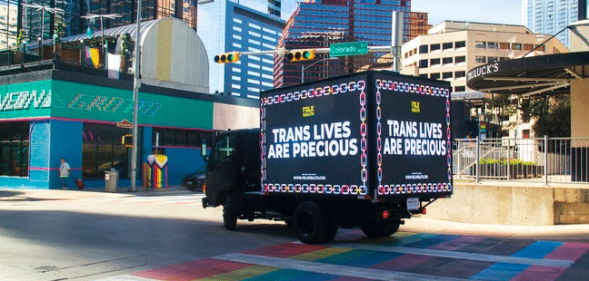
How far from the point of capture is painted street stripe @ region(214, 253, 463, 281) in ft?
28.0

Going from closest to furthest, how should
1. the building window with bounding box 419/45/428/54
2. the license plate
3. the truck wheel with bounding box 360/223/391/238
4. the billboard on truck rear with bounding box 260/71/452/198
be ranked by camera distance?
the billboard on truck rear with bounding box 260/71/452/198, the license plate, the truck wheel with bounding box 360/223/391/238, the building window with bounding box 419/45/428/54

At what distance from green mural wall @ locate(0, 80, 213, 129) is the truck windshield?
55.9 feet

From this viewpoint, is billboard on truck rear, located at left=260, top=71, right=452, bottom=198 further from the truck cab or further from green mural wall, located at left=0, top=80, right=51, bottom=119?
green mural wall, located at left=0, top=80, right=51, bottom=119

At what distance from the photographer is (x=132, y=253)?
1061 cm

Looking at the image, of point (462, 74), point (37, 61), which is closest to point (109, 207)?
point (37, 61)

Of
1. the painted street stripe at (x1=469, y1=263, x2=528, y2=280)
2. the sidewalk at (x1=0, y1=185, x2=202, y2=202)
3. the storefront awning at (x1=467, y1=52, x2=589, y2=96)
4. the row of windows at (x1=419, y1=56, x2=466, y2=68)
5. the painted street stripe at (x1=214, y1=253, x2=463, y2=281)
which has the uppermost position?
the row of windows at (x1=419, y1=56, x2=466, y2=68)

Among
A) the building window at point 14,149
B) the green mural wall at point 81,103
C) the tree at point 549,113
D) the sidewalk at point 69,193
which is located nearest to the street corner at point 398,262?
the sidewalk at point 69,193

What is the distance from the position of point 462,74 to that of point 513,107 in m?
66.8

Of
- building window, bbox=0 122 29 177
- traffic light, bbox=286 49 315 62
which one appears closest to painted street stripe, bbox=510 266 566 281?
traffic light, bbox=286 49 315 62

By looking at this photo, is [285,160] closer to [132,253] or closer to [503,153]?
[132,253]

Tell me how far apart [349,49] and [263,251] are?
12438 mm

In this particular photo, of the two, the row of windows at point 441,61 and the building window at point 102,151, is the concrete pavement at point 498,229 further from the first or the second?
the row of windows at point 441,61

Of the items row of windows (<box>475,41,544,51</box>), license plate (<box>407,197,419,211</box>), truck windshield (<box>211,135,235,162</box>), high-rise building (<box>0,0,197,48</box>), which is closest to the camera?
license plate (<box>407,197,419,211</box>)

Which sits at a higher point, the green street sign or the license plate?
the green street sign
